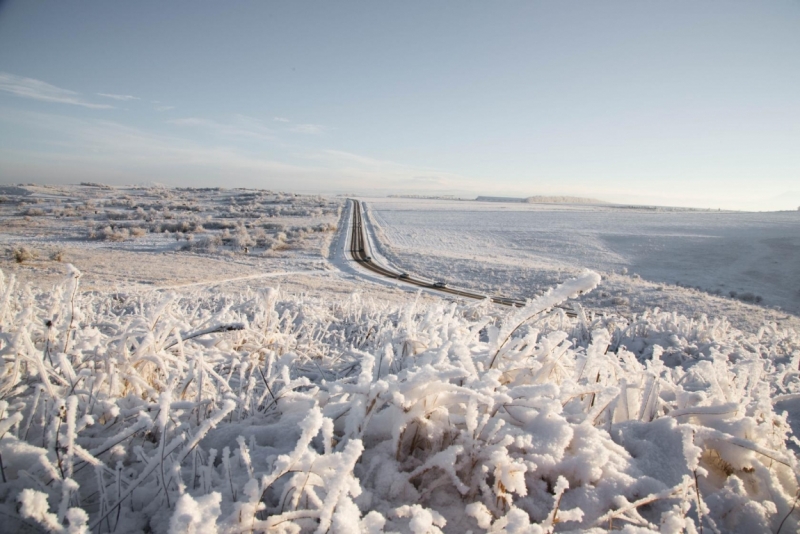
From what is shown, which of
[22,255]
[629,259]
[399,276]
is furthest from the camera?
[629,259]

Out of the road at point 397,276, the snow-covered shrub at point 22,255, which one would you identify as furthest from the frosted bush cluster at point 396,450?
the snow-covered shrub at point 22,255

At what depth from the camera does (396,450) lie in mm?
1395

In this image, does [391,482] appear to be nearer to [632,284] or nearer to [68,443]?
[68,443]

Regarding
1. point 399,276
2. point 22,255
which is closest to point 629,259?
point 399,276

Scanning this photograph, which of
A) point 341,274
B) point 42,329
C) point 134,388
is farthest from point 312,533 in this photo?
point 341,274

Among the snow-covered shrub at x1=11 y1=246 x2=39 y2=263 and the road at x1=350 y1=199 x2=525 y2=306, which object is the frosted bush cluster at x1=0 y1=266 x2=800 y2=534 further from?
the snow-covered shrub at x1=11 y1=246 x2=39 y2=263

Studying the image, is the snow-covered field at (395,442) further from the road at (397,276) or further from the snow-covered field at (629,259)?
the snow-covered field at (629,259)

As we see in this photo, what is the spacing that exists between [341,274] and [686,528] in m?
25.2

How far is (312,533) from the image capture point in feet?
3.50

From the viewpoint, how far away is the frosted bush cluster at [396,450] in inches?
42.4

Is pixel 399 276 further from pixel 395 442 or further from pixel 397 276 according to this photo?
pixel 395 442

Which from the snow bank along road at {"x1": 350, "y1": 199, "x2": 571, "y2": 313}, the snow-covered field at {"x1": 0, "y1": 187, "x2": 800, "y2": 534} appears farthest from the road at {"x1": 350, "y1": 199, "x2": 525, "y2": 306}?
the snow-covered field at {"x1": 0, "y1": 187, "x2": 800, "y2": 534}

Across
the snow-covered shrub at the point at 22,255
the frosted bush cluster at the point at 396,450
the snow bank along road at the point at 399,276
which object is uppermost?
the frosted bush cluster at the point at 396,450

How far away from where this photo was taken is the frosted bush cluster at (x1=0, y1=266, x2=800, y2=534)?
108cm
